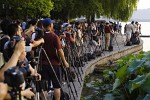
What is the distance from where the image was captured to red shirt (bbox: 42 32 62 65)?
740cm

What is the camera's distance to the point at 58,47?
24.5 ft

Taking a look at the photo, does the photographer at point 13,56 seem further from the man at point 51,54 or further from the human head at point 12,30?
the man at point 51,54

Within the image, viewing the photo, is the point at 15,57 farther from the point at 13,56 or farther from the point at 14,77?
the point at 14,77

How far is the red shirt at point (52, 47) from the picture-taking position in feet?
24.3

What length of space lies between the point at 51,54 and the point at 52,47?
0.13 m

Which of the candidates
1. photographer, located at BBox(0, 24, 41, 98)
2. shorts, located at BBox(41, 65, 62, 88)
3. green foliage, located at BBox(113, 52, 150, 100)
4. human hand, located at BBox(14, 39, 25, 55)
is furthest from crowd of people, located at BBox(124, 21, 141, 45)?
human hand, located at BBox(14, 39, 25, 55)

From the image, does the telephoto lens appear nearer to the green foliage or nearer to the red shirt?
the green foliage

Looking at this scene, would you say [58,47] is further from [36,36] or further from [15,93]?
[15,93]

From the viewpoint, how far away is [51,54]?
759 cm

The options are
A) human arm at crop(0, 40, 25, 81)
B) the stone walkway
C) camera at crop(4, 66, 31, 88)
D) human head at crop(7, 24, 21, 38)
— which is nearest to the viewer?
camera at crop(4, 66, 31, 88)

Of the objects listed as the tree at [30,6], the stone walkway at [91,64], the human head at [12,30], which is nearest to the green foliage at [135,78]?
the human head at [12,30]

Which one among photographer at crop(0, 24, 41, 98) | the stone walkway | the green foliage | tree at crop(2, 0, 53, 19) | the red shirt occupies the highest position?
photographer at crop(0, 24, 41, 98)

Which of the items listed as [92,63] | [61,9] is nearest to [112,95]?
[92,63]

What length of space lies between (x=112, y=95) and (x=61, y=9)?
36793 mm
